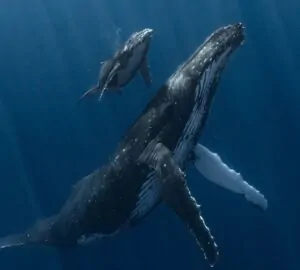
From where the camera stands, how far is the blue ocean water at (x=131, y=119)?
9.91m

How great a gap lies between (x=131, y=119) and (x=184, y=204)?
5022mm

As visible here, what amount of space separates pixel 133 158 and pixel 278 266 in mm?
4915

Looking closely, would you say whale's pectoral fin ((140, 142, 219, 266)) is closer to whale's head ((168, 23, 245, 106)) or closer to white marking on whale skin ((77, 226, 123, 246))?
whale's head ((168, 23, 245, 106))

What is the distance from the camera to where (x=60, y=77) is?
10883 mm

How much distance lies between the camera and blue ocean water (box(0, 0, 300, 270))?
9.91 meters

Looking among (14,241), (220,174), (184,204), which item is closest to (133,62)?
(220,174)

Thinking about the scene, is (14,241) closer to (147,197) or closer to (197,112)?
(147,197)

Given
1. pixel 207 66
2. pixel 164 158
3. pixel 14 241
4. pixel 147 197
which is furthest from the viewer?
pixel 14 241

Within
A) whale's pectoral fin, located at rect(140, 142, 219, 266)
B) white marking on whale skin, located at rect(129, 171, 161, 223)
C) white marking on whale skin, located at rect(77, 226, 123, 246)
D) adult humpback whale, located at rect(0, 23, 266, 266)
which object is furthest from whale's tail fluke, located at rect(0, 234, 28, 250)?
whale's pectoral fin, located at rect(140, 142, 219, 266)

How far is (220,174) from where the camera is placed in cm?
728

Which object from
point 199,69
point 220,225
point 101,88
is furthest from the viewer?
point 220,225

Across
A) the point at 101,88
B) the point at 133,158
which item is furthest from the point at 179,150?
the point at 101,88

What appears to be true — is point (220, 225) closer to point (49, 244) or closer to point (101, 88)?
point (49, 244)

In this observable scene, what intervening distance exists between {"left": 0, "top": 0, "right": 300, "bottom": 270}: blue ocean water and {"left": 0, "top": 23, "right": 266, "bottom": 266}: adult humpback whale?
3112 mm
